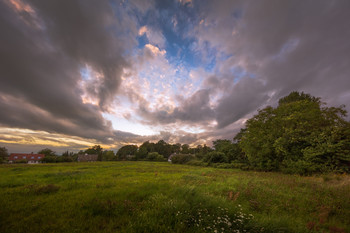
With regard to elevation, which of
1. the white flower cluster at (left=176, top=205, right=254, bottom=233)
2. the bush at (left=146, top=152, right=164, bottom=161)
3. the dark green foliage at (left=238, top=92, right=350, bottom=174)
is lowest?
the bush at (left=146, top=152, right=164, bottom=161)

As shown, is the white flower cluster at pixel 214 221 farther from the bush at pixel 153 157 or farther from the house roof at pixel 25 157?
the house roof at pixel 25 157

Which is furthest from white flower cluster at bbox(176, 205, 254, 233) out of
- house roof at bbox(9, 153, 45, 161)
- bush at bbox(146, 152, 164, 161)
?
house roof at bbox(9, 153, 45, 161)

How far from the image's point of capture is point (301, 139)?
17.7 meters

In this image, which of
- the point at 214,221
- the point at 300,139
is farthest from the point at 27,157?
the point at 300,139

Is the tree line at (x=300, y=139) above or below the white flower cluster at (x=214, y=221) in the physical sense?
above

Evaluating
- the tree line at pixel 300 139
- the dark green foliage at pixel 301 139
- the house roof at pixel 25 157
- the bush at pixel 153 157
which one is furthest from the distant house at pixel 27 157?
the dark green foliage at pixel 301 139

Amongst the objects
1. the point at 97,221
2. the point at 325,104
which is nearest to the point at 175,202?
the point at 97,221

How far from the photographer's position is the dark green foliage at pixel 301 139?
593 inches

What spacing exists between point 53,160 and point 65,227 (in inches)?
→ 2627

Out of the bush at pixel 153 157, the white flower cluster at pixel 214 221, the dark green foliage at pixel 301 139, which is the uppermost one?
the dark green foliage at pixel 301 139

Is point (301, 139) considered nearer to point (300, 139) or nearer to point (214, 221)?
point (300, 139)

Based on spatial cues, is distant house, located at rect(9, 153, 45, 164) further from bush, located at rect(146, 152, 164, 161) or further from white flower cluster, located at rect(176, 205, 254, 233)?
white flower cluster, located at rect(176, 205, 254, 233)

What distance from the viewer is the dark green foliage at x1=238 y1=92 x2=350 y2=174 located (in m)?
15.1

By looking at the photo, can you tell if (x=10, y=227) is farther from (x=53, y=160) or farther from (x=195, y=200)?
(x=53, y=160)
